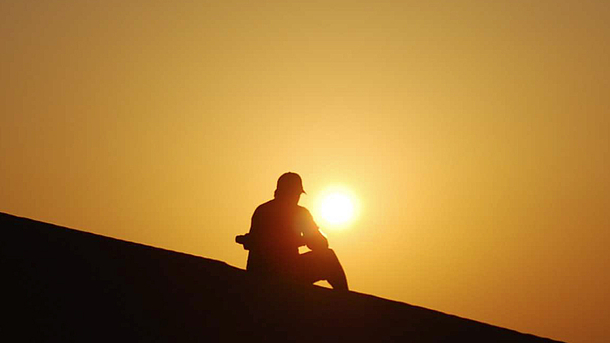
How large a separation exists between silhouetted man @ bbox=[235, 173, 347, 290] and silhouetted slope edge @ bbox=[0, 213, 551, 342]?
1779 millimetres

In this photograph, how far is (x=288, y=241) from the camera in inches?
328

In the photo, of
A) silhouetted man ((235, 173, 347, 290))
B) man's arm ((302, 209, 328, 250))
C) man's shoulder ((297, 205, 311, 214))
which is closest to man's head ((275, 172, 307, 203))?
silhouetted man ((235, 173, 347, 290))

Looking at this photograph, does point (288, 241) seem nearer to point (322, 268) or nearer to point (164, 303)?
point (322, 268)

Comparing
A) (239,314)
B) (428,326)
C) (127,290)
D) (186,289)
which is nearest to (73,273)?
(127,290)

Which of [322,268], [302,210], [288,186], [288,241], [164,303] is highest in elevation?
[288,186]

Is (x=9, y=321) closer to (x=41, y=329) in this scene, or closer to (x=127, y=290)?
(x=41, y=329)

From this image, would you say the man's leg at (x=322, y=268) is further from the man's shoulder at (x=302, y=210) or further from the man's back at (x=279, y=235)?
the man's shoulder at (x=302, y=210)

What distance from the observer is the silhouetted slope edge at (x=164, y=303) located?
524cm

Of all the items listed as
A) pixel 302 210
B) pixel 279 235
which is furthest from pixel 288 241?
pixel 302 210

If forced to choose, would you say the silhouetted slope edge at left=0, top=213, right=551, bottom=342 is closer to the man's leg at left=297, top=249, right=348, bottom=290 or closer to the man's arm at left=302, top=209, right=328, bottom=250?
the man's leg at left=297, top=249, right=348, bottom=290

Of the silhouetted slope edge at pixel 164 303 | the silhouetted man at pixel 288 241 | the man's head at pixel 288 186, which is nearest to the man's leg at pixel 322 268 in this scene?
the silhouetted man at pixel 288 241

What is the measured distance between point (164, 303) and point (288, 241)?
9.64 feet

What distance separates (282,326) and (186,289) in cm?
68

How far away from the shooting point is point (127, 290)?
5.57 metres
